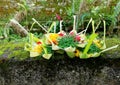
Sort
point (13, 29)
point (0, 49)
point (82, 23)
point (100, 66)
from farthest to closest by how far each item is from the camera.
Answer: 1. point (13, 29)
2. point (82, 23)
3. point (0, 49)
4. point (100, 66)

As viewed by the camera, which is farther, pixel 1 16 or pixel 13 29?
pixel 1 16

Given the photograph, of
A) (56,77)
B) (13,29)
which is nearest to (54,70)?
(56,77)

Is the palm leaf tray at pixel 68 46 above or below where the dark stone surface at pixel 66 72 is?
above

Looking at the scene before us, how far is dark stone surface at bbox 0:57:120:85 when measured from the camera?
238cm

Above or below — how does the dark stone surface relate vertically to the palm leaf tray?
below

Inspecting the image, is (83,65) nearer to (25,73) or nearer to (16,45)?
(25,73)

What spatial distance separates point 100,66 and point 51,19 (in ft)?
5.08

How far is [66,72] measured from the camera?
239cm

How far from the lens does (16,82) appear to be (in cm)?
246

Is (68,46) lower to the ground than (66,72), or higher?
higher

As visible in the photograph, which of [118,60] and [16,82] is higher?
[118,60]

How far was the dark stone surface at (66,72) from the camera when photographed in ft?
7.80

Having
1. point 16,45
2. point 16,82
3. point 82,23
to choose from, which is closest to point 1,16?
point 82,23

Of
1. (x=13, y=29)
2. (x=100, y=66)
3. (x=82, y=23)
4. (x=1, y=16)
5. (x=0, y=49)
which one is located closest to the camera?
(x=100, y=66)
